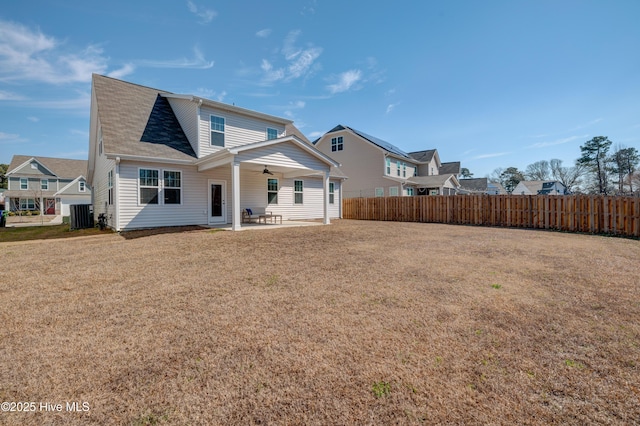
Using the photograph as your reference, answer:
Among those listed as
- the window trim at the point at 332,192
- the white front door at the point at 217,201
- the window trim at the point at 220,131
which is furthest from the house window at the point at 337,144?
the white front door at the point at 217,201

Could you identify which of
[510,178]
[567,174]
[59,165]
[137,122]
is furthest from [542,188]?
[59,165]

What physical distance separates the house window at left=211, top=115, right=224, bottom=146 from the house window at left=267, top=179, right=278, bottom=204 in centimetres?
329

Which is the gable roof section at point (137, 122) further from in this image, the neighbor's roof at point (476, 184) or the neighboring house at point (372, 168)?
the neighbor's roof at point (476, 184)

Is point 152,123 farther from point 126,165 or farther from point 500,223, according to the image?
point 500,223

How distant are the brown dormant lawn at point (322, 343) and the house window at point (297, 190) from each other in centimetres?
1113

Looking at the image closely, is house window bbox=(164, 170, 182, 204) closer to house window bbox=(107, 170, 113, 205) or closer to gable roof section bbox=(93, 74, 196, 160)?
gable roof section bbox=(93, 74, 196, 160)

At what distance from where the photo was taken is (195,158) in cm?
1234

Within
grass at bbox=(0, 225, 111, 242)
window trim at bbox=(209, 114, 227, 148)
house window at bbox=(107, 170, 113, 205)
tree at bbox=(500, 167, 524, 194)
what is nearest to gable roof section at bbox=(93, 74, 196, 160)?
window trim at bbox=(209, 114, 227, 148)

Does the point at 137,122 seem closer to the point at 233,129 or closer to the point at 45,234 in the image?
the point at 233,129

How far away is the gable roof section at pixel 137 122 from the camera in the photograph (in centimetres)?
1110

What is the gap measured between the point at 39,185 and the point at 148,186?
3733 cm

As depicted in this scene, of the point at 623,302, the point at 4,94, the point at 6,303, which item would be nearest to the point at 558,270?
the point at 623,302

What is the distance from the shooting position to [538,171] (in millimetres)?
65938

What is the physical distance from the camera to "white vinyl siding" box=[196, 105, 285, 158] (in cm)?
1263
